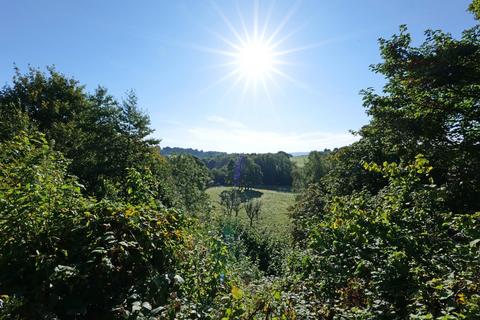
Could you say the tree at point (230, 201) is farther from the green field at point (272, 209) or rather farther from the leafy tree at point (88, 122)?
the leafy tree at point (88, 122)

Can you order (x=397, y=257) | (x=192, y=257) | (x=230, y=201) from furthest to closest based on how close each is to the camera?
(x=230, y=201), (x=192, y=257), (x=397, y=257)

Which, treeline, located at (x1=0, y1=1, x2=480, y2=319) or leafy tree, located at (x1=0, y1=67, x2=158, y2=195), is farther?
leafy tree, located at (x1=0, y1=67, x2=158, y2=195)

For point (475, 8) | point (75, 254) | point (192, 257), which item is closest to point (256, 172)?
point (475, 8)

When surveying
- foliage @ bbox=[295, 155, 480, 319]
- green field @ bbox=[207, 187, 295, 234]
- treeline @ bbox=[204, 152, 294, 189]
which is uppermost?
treeline @ bbox=[204, 152, 294, 189]

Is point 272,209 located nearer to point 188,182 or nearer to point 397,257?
point 188,182

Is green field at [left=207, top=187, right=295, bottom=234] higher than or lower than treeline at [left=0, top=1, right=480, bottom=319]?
lower

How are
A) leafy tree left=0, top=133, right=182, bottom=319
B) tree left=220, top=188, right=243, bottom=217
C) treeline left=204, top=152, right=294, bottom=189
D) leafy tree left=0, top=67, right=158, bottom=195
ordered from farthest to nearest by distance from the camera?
1. treeline left=204, top=152, right=294, bottom=189
2. tree left=220, top=188, right=243, bottom=217
3. leafy tree left=0, top=67, right=158, bottom=195
4. leafy tree left=0, top=133, right=182, bottom=319

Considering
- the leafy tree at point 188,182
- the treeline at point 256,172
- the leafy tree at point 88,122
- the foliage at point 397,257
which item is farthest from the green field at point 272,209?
the foliage at point 397,257

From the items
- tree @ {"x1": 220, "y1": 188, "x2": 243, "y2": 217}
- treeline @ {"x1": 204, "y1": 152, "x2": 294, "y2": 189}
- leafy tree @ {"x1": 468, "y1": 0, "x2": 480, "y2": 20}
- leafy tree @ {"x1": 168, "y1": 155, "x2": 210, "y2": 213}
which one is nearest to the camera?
leafy tree @ {"x1": 468, "y1": 0, "x2": 480, "y2": 20}

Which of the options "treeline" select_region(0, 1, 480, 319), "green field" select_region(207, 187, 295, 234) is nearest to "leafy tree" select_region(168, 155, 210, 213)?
"green field" select_region(207, 187, 295, 234)

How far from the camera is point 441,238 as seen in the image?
4020mm

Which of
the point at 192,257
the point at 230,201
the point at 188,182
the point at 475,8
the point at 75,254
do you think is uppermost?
the point at 475,8

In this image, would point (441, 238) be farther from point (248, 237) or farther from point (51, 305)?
point (248, 237)

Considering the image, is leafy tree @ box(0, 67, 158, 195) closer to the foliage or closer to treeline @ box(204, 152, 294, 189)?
the foliage
